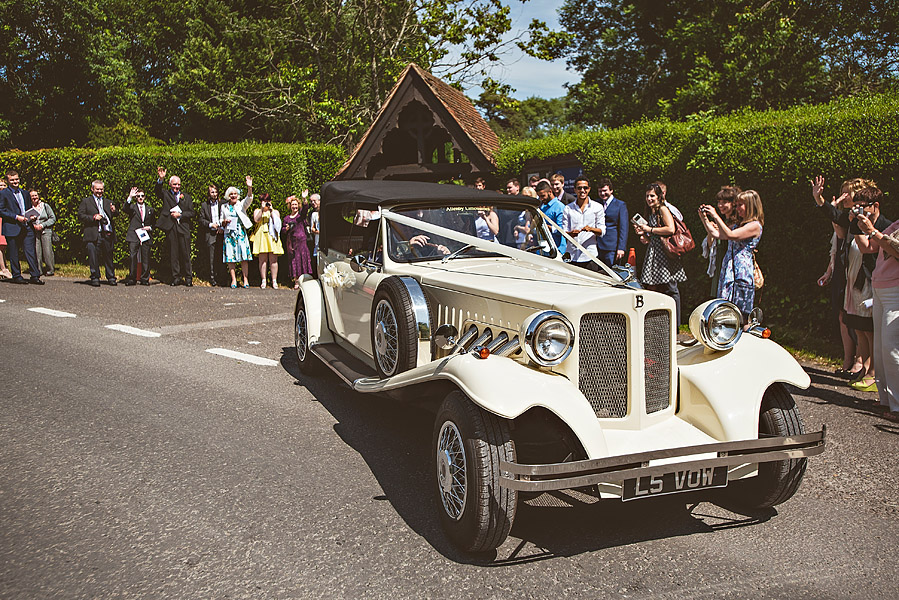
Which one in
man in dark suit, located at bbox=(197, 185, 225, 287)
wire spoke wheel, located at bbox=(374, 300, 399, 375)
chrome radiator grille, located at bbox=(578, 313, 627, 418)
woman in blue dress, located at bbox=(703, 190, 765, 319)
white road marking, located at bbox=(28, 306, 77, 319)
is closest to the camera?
chrome radiator grille, located at bbox=(578, 313, 627, 418)

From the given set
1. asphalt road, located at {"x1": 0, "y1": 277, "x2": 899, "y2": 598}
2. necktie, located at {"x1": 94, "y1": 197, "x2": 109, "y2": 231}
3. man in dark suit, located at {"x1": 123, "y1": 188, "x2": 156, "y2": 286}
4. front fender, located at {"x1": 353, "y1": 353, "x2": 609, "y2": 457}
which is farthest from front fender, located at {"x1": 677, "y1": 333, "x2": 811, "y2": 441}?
necktie, located at {"x1": 94, "y1": 197, "x2": 109, "y2": 231}

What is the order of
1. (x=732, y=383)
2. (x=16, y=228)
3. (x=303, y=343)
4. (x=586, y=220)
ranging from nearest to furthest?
(x=732, y=383), (x=303, y=343), (x=586, y=220), (x=16, y=228)

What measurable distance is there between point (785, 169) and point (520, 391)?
6.66 m

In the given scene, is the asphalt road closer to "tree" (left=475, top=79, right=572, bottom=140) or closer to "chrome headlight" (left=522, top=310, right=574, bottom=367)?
"chrome headlight" (left=522, top=310, right=574, bottom=367)

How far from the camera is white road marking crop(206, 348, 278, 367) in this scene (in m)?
7.53

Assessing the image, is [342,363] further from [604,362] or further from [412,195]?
[604,362]

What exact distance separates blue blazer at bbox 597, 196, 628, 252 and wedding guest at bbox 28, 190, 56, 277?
11.1 meters

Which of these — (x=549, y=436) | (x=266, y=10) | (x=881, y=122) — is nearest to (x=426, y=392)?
(x=549, y=436)

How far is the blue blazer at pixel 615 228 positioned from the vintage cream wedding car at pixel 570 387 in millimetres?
4632

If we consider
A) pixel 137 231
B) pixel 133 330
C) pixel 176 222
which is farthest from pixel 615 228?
pixel 137 231

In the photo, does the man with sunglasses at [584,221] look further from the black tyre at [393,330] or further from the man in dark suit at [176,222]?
the man in dark suit at [176,222]

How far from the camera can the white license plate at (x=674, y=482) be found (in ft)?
10.5

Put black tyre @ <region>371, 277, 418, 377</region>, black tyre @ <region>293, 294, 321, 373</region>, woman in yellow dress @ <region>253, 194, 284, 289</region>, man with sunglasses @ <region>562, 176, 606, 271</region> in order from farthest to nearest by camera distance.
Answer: woman in yellow dress @ <region>253, 194, 284, 289</region>, man with sunglasses @ <region>562, 176, 606, 271</region>, black tyre @ <region>293, 294, 321, 373</region>, black tyre @ <region>371, 277, 418, 377</region>

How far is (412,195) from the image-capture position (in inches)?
220
